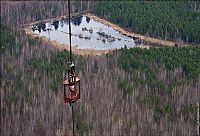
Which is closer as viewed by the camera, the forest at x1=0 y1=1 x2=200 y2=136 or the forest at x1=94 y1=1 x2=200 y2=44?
the forest at x1=0 y1=1 x2=200 y2=136

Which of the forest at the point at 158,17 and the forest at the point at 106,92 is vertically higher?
the forest at the point at 158,17

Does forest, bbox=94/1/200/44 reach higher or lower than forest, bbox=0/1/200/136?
higher

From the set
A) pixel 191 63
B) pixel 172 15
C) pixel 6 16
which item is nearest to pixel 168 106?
pixel 191 63

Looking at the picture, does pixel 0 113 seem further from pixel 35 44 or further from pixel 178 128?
pixel 35 44

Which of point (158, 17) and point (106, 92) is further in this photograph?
point (158, 17)

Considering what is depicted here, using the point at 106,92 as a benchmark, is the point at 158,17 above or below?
above

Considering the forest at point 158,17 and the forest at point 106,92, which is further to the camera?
the forest at point 158,17
